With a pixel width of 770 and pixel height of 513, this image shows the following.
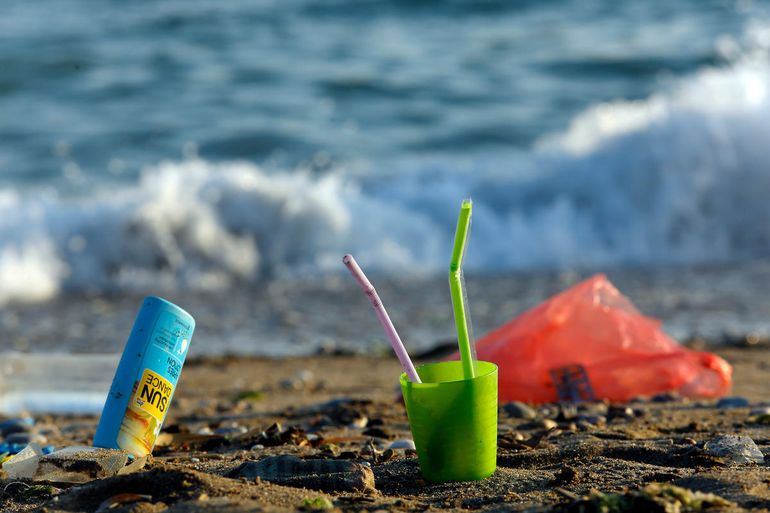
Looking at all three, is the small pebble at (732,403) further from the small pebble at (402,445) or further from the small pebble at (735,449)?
the small pebble at (402,445)

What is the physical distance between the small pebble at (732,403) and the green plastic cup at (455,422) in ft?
4.64

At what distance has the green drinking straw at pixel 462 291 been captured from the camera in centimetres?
209

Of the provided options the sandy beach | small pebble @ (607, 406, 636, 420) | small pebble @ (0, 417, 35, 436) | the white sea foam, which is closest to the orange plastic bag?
the sandy beach

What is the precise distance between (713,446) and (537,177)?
681 cm

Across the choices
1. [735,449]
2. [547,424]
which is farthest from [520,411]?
[735,449]

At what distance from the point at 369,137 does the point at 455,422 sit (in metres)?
8.49

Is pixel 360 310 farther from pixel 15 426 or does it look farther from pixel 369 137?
pixel 369 137

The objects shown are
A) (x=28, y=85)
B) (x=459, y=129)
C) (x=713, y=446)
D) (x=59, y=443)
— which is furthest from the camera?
(x=28, y=85)

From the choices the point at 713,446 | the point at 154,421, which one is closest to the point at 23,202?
the point at 154,421

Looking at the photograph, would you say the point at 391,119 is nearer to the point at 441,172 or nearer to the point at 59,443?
the point at 441,172

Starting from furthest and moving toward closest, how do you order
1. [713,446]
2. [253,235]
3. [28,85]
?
[28,85], [253,235], [713,446]

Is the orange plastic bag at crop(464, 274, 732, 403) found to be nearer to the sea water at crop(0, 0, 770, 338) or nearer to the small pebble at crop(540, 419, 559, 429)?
the small pebble at crop(540, 419, 559, 429)

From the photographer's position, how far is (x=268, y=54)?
12.1 metres

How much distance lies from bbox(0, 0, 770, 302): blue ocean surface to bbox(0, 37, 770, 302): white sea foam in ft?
0.07
